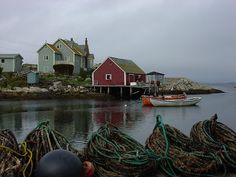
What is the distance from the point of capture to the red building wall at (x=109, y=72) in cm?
5791

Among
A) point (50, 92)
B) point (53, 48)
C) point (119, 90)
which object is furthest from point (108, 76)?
point (53, 48)

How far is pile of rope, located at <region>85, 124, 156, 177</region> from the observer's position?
6.99 meters

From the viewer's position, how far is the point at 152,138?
848 cm

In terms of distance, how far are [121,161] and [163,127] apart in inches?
71.8

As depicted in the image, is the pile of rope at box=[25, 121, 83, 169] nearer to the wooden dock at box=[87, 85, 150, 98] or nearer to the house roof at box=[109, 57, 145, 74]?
the house roof at box=[109, 57, 145, 74]

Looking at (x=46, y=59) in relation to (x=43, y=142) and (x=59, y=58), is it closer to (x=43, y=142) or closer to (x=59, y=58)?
(x=59, y=58)

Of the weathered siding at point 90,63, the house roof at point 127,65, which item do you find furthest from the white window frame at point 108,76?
the weathered siding at point 90,63

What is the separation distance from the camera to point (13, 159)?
6156mm

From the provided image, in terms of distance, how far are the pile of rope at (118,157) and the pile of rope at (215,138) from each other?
1714 millimetres

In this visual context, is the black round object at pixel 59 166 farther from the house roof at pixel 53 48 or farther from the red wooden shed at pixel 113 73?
the house roof at pixel 53 48

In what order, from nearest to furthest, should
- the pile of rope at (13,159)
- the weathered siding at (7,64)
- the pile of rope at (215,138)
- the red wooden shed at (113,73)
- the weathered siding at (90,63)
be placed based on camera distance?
the pile of rope at (13,159), the pile of rope at (215,138), the red wooden shed at (113,73), the weathered siding at (7,64), the weathered siding at (90,63)

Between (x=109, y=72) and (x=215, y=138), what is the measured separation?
50.4m

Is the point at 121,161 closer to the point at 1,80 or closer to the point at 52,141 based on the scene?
the point at 52,141

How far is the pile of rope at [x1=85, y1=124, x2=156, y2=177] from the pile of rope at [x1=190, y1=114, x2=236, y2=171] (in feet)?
5.62
